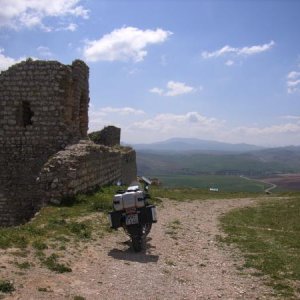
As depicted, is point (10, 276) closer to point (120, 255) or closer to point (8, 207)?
point (120, 255)

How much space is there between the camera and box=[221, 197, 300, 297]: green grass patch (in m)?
9.96

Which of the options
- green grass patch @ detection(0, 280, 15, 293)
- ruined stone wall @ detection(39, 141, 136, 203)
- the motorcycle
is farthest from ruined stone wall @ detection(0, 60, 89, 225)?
green grass patch @ detection(0, 280, 15, 293)

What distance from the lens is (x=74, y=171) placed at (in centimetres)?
1722

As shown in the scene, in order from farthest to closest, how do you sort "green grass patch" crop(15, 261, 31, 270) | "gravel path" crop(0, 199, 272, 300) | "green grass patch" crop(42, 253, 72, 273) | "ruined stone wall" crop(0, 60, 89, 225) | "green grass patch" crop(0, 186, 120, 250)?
"ruined stone wall" crop(0, 60, 89, 225)
"green grass patch" crop(0, 186, 120, 250)
"green grass patch" crop(42, 253, 72, 273)
"green grass patch" crop(15, 261, 31, 270)
"gravel path" crop(0, 199, 272, 300)

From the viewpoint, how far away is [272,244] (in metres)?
13.1

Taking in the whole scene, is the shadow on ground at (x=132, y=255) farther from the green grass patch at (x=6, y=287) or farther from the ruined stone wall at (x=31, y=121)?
the ruined stone wall at (x=31, y=121)

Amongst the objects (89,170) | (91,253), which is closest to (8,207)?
(89,170)

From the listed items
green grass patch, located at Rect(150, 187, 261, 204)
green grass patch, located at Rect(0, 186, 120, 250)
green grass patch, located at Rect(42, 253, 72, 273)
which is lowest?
green grass patch, located at Rect(150, 187, 261, 204)

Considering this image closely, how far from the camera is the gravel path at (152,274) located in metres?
8.05

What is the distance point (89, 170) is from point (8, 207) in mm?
3965

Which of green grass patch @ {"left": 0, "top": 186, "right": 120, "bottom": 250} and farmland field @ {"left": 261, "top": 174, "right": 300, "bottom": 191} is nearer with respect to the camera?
green grass patch @ {"left": 0, "top": 186, "right": 120, "bottom": 250}

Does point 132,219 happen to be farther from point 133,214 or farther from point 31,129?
point 31,129

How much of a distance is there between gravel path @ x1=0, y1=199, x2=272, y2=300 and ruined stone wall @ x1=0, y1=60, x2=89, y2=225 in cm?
835

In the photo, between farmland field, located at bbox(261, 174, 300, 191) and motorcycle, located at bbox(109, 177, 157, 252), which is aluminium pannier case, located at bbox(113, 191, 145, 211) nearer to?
motorcycle, located at bbox(109, 177, 157, 252)
